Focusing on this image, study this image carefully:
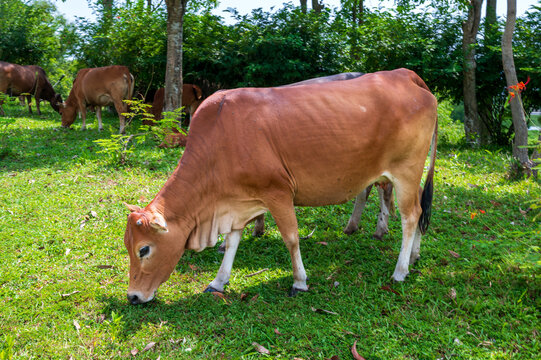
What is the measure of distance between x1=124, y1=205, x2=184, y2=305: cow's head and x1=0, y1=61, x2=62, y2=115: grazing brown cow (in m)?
12.5

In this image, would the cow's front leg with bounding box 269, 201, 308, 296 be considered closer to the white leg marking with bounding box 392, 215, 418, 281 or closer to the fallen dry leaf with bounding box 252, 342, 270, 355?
the fallen dry leaf with bounding box 252, 342, 270, 355

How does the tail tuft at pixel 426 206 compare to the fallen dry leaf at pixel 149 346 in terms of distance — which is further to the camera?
the tail tuft at pixel 426 206

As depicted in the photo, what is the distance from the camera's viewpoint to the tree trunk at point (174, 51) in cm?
973

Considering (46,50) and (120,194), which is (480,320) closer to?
(120,194)

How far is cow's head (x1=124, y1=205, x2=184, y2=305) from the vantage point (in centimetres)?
386

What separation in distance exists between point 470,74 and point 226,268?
985 cm

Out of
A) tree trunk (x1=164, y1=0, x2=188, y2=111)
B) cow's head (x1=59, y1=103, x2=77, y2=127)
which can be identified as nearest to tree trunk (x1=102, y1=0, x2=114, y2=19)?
cow's head (x1=59, y1=103, x2=77, y2=127)

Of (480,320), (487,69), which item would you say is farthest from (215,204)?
(487,69)

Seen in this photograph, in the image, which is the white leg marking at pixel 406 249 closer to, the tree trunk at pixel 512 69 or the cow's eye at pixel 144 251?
the cow's eye at pixel 144 251

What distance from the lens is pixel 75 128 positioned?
12.6 metres


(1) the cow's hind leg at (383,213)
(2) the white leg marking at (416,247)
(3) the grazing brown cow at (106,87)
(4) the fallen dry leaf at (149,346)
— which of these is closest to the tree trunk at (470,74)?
(1) the cow's hind leg at (383,213)

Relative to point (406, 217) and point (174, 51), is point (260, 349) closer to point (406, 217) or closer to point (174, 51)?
point (406, 217)

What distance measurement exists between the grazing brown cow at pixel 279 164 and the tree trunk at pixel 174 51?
19.7 ft

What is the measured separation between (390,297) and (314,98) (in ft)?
6.86
